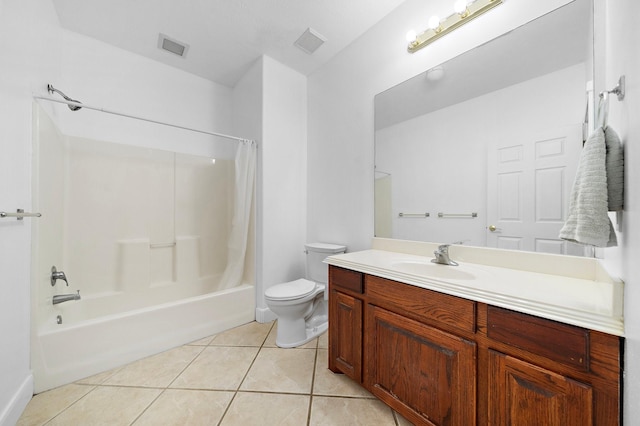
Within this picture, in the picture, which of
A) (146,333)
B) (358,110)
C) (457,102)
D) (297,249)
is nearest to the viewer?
(457,102)

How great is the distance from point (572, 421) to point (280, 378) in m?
1.32

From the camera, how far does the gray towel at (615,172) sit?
0.68 meters

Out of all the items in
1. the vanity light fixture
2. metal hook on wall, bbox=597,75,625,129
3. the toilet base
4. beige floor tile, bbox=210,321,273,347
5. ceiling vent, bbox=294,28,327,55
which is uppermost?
ceiling vent, bbox=294,28,327,55

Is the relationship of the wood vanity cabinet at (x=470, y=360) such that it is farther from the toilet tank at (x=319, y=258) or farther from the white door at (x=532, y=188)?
the toilet tank at (x=319, y=258)

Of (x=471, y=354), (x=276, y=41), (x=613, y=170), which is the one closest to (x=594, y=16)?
(x=613, y=170)

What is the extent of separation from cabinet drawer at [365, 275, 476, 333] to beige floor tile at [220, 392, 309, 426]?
0.68 meters

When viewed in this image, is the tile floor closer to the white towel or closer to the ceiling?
the white towel

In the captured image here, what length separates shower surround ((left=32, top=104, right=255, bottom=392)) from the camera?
4.76ft

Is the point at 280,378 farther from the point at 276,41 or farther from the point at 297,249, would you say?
the point at 276,41

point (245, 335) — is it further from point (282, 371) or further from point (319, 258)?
point (319, 258)

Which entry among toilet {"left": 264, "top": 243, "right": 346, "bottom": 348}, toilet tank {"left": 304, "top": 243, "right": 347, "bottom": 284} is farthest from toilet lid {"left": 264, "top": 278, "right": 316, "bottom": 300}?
toilet tank {"left": 304, "top": 243, "right": 347, "bottom": 284}

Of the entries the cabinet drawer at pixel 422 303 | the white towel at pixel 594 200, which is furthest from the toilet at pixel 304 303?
the white towel at pixel 594 200

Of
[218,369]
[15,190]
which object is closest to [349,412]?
[218,369]

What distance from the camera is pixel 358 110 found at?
2.03 meters
